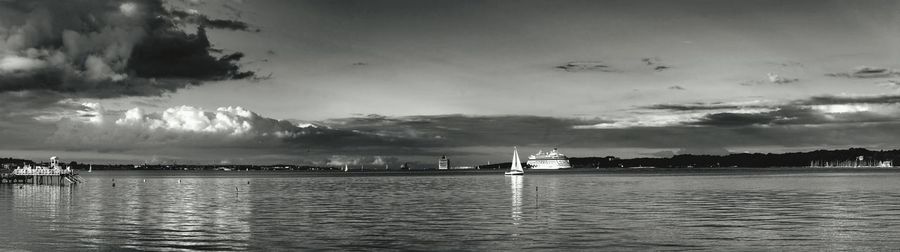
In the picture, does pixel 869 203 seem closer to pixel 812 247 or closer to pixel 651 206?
pixel 651 206

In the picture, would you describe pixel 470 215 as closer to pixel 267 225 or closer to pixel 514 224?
pixel 514 224

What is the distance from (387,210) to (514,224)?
750 inches

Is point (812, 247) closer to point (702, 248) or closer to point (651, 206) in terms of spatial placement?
point (702, 248)

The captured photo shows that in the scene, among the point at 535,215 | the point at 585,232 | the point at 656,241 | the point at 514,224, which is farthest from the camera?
the point at 535,215

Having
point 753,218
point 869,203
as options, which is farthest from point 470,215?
point 869,203

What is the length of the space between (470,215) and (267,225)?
1574cm

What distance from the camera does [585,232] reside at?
44531 millimetres

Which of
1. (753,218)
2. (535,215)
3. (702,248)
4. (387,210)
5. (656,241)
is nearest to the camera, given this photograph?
(702,248)

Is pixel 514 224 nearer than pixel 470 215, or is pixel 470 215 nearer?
pixel 514 224

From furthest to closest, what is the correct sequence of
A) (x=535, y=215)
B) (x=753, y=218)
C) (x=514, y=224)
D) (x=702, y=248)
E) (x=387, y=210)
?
(x=387, y=210) → (x=535, y=215) → (x=753, y=218) → (x=514, y=224) → (x=702, y=248)

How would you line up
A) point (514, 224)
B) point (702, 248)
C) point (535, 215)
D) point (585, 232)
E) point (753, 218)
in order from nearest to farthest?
1. point (702, 248)
2. point (585, 232)
3. point (514, 224)
4. point (753, 218)
5. point (535, 215)

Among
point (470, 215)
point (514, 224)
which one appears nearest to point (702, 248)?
point (514, 224)

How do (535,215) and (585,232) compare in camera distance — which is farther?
(535,215)

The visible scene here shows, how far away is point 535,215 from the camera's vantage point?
5825 cm
